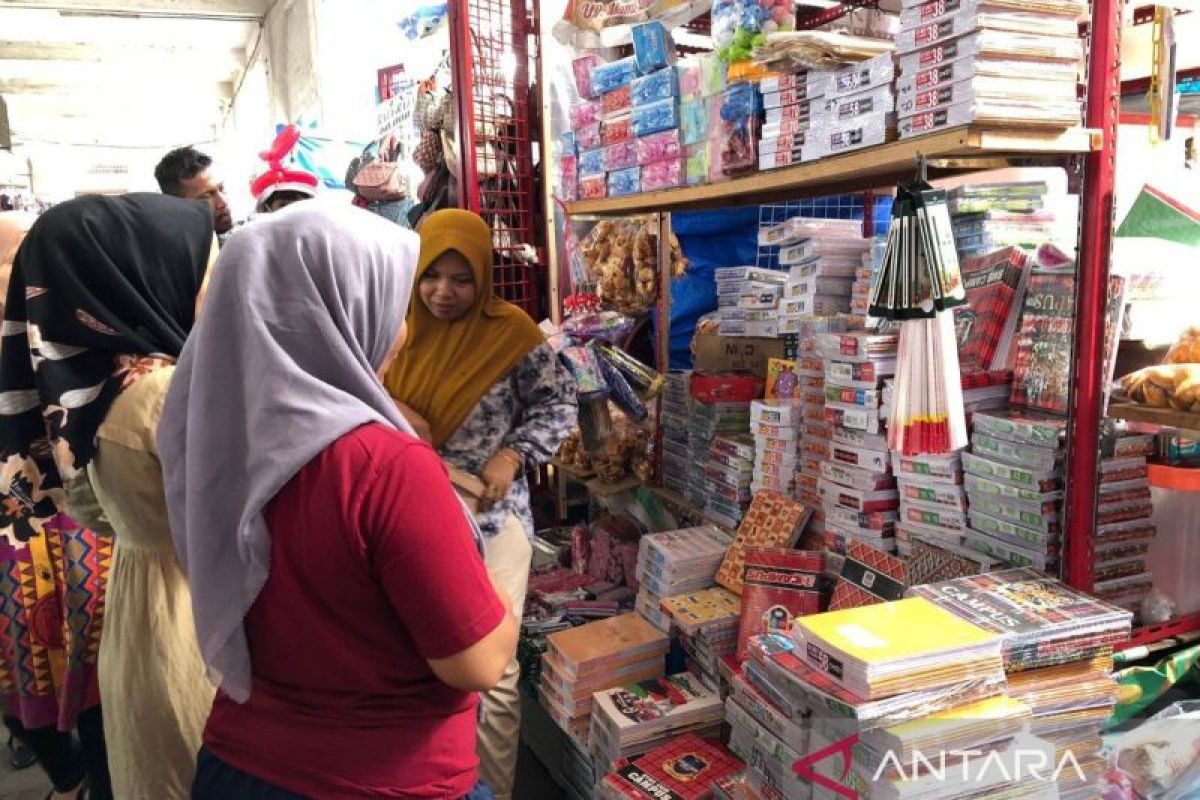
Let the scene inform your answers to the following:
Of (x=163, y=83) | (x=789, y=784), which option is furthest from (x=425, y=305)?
(x=163, y=83)

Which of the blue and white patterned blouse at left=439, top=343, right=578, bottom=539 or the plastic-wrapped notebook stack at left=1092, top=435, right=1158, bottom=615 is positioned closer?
the plastic-wrapped notebook stack at left=1092, top=435, right=1158, bottom=615

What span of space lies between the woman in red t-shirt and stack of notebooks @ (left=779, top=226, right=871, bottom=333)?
5.46ft

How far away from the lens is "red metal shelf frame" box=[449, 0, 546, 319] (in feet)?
12.6

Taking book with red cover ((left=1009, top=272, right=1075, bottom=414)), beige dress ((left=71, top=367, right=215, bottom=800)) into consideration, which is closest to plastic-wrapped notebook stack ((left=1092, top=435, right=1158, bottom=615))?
book with red cover ((left=1009, top=272, right=1075, bottom=414))

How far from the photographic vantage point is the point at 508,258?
4066mm

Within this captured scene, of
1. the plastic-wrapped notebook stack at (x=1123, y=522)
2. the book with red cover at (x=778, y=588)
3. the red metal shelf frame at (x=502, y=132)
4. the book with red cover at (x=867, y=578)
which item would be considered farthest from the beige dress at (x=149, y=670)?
the red metal shelf frame at (x=502, y=132)

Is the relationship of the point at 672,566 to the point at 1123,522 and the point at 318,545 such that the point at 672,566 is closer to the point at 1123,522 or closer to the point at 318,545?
the point at 1123,522

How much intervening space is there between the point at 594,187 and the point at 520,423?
3.42ft

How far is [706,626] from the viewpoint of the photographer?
2438 millimetres

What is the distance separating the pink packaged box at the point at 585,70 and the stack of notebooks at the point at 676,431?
1.13 m

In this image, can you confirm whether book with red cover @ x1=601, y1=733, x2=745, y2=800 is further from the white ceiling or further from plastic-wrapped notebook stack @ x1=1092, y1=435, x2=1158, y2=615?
the white ceiling

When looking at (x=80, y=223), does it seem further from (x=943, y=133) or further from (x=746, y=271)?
(x=746, y=271)

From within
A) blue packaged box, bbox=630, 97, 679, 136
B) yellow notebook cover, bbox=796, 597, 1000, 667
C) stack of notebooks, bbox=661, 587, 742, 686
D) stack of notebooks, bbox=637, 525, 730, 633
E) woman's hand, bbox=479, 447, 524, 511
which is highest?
blue packaged box, bbox=630, 97, 679, 136

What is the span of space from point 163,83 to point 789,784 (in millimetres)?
15376
